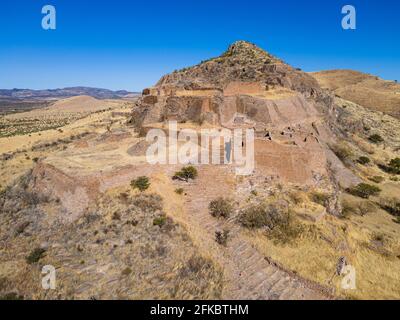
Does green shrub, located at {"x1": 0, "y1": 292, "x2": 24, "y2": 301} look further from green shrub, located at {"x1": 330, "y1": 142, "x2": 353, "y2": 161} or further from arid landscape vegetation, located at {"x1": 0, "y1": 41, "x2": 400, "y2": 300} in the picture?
green shrub, located at {"x1": 330, "y1": 142, "x2": 353, "y2": 161}

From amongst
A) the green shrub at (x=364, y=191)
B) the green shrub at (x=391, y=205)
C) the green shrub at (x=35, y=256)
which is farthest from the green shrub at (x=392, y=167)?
the green shrub at (x=35, y=256)

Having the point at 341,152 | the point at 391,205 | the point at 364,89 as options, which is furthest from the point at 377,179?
the point at 364,89

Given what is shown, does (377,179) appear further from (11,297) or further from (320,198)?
(11,297)

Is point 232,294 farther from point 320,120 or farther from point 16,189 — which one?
point 320,120

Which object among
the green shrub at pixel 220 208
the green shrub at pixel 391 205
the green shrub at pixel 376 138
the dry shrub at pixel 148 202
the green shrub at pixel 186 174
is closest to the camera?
the dry shrub at pixel 148 202

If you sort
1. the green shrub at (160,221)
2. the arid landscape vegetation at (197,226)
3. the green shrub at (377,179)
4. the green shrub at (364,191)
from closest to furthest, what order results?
the arid landscape vegetation at (197,226)
the green shrub at (160,221)
the green shrub at (364,191)
the green shrub at (377,179)

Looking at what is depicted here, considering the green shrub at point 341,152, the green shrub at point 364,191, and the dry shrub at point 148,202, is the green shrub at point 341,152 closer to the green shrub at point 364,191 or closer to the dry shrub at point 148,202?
the green shrub at point 364,191
